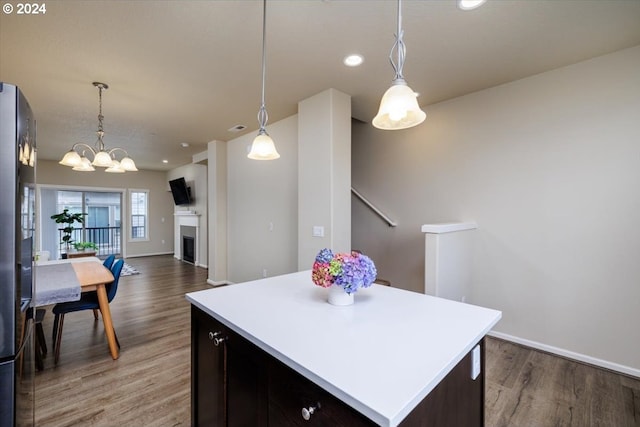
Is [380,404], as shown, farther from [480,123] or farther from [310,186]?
[480,123]

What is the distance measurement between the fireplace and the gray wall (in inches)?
54.8

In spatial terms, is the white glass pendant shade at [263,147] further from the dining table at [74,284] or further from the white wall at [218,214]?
the white wall at [218,214]

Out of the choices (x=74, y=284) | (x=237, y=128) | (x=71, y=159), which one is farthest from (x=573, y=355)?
(x=71, y=159)

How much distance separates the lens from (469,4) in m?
1.68

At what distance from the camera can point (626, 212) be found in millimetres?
2219

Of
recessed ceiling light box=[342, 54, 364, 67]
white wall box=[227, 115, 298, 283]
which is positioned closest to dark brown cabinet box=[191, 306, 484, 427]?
recessed ceiling light box=[342, 54, 364, 67]

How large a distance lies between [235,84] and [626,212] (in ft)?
12.0

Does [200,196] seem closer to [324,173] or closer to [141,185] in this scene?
[141,185]

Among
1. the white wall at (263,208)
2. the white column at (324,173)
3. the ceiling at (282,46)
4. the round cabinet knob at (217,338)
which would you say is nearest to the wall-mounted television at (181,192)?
the white wall at (263,208)

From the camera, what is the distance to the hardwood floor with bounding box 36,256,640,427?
5.79 feet

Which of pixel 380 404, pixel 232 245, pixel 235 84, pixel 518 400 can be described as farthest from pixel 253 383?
pixel 232 245

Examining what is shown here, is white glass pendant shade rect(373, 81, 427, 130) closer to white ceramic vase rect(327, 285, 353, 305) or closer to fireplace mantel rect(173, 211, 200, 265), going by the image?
white ceramic vase rect(327, 285, 353, 305)

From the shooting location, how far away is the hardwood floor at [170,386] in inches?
69.5

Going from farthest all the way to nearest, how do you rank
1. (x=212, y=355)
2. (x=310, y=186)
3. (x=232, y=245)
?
1. (x=232, y=245)
2. (x=310, y=186)
3. (x=212, y=355)
